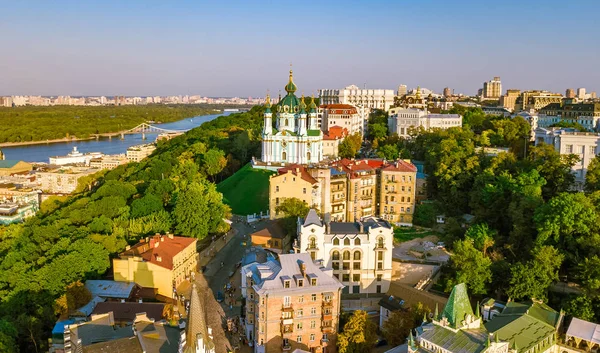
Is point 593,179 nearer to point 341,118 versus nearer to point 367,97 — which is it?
point 341,118

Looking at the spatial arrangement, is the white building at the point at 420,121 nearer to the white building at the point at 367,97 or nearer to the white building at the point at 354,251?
the white building at the point at 367,97

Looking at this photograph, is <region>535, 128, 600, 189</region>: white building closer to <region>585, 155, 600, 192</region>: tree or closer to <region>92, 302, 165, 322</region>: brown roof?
<region>585, 155, 600, 192</region>: tree

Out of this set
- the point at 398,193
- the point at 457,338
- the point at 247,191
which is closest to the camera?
the point at 457,338

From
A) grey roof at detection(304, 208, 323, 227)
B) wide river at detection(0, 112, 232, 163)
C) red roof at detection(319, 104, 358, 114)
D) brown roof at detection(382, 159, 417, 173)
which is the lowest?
wide river at detection(0, 112, 232, 163)

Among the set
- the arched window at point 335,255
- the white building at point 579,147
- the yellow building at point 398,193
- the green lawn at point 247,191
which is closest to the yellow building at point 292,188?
the green lawn at point 247,191

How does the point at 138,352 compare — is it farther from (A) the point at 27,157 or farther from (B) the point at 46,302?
(A) the point at 27,157

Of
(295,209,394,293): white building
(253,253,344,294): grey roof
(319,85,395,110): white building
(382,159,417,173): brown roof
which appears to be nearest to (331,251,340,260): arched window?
(295,209,394,293): white building

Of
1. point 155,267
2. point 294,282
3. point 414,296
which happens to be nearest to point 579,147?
point 414,296
